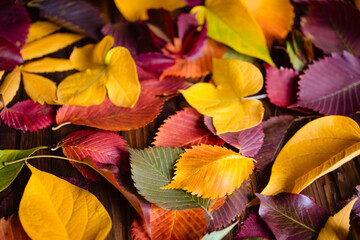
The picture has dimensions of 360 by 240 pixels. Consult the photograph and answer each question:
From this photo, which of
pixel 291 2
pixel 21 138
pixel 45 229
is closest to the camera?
pixel 45 229

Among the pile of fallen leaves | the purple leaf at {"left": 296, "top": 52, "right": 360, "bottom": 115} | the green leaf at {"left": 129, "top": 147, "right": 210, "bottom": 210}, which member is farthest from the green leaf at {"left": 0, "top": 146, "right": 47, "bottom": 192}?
the purple leaf at {"left": 296, "top": 52, "right": 360, "bottom": 115}

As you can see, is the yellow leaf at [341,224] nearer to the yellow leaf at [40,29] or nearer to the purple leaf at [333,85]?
the purple leaf at [333,85]

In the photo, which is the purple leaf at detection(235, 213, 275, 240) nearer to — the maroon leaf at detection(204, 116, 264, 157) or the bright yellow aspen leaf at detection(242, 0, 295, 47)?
the maroon leaf at detection(204, 116, 264, 157)

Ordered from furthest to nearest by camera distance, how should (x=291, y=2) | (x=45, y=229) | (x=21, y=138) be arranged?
(x=291, y=2), (x=21, y=138), (x=45, y=229)

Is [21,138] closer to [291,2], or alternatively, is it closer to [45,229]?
[45,229]

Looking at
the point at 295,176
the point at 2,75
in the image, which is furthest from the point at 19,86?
the point at 295,176

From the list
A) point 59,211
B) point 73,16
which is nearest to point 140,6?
point 73,16

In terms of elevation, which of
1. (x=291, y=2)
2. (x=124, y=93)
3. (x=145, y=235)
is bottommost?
(x=145, y=235)
